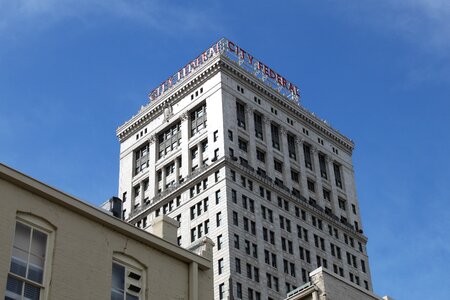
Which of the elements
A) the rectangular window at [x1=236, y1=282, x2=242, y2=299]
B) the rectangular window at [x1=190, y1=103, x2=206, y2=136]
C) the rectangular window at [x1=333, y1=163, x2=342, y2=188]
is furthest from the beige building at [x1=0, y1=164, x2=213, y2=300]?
the rectangular window at [x1=333, y1=163, x2=342, y2=188]

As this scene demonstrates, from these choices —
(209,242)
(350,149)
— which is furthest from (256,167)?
(209,242)

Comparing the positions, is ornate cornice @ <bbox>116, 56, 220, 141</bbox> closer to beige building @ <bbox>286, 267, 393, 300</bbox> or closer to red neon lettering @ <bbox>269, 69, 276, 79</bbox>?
red neon lettering @ <bbox>269, 69, 276, 79</bbox>

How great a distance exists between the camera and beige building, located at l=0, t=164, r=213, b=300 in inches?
1014

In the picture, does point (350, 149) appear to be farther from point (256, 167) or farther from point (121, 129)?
point (121, 129)

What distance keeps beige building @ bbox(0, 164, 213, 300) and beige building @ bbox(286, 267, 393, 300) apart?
25.7 feet

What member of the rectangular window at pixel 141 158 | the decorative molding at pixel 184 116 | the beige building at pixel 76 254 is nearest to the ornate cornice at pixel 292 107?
the decorative molding at pixel 184 116

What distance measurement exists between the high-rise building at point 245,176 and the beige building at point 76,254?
7493 centimetres

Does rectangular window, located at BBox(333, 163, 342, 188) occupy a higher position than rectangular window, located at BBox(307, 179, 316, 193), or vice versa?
rectangular window, located at BBox(333, 163, 342, 188)

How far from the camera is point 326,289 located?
122ft

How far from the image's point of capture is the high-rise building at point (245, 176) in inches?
4422

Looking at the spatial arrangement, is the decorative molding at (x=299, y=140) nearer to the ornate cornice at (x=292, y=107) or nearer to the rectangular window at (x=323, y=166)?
the ornate cornice at (x=292, y=107)

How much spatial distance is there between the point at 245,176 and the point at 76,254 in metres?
90.8

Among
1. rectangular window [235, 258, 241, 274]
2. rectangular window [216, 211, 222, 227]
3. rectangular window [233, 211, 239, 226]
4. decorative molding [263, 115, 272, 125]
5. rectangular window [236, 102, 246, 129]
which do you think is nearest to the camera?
rectangular window [235, 258, 241, 274]

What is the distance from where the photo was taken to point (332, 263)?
4845 inches
